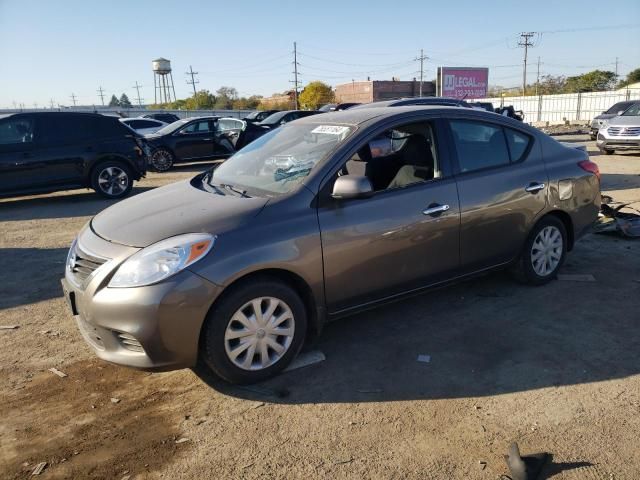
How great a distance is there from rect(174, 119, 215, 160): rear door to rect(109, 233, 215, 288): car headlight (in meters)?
13.5

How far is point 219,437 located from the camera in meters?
2.92

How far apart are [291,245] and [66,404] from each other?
1.72m

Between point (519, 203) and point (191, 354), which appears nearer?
point (191, 354)

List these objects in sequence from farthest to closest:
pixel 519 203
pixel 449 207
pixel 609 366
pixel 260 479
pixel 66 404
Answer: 1. pixel 519 203
2. pixel 449 207
3. pixel 609 366
4. pixel 66 404
5. pixel 260 479

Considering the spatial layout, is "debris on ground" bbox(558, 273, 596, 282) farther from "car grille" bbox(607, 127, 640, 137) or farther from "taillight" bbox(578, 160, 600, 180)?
"car grille" bbox(607, 127, 640, 137)

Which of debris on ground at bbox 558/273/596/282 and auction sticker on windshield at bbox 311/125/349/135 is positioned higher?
auction sticker on windshield at bbox 311/125/349/135

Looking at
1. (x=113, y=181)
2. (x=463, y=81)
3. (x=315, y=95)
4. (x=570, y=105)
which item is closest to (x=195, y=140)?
(x=113, y=181)

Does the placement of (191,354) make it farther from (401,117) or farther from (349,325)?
(401,117)

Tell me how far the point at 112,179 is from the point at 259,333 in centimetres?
867

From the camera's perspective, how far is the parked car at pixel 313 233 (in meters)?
3.11

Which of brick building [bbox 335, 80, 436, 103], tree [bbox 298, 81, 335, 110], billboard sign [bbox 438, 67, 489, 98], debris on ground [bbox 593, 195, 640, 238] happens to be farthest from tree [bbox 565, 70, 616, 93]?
debris on ground [bbox 593, 195, 640, 238]

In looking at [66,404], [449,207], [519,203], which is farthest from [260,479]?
[519,203]

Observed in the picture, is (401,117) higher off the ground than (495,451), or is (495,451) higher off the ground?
(401,117)

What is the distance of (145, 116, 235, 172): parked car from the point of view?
15.9 meters
